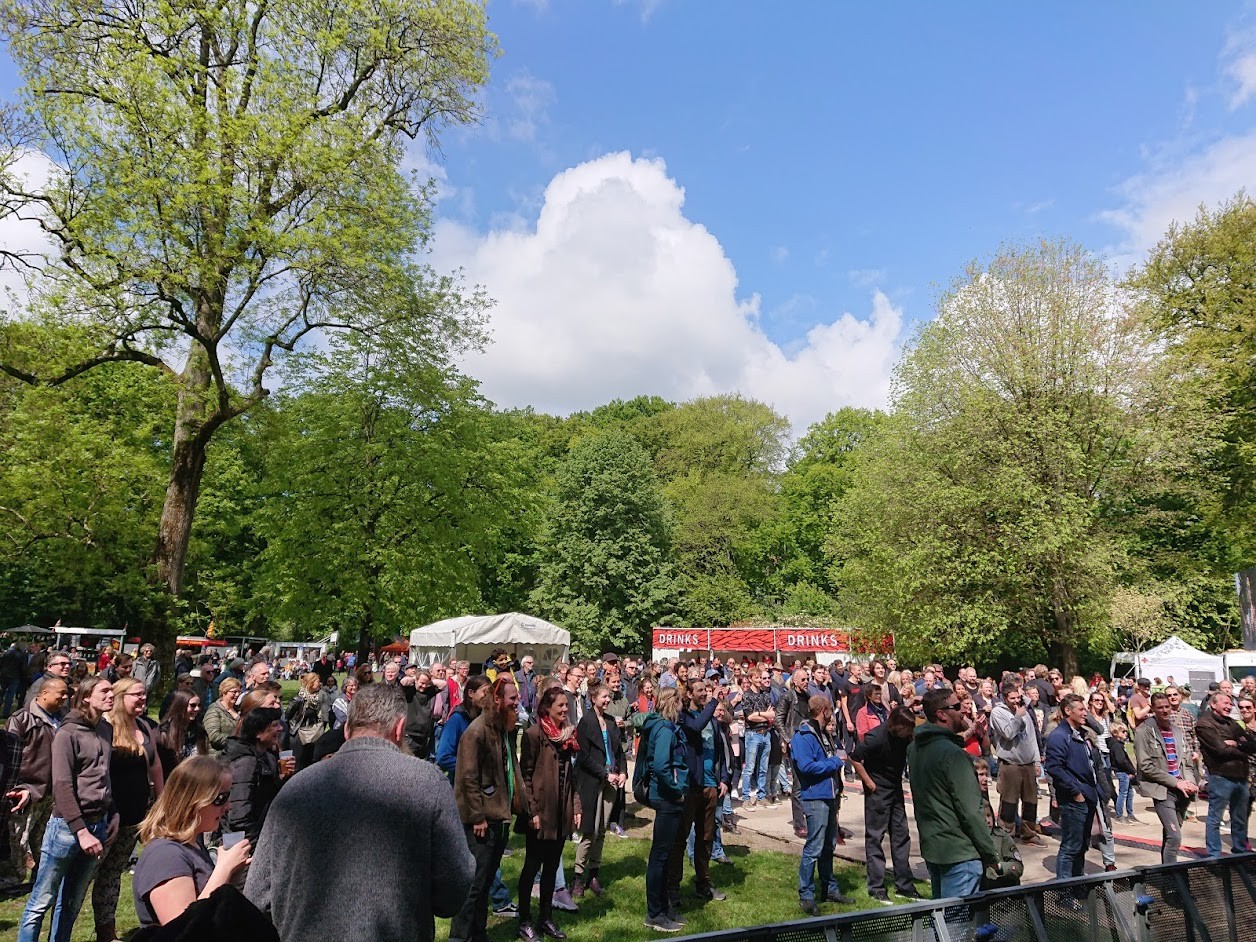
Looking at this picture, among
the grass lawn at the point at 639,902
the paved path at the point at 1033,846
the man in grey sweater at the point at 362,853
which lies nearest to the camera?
the man in grey sweater at the point at 362,853

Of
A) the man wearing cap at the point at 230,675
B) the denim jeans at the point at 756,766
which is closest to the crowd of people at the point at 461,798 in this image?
the man wearing cap at the point at 230,675

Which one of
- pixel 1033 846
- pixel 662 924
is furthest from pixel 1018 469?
pixel 662 924

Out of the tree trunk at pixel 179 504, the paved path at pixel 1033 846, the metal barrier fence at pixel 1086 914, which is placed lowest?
the paved path at pixel 1033 846

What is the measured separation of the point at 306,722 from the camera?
28.0ft

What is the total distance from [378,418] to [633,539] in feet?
66.5

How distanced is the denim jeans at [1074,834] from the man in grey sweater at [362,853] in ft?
20.9

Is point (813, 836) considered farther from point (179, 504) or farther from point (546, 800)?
point (179, 504)

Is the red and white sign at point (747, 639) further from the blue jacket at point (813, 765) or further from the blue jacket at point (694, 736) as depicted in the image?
the blue jacket at point (694, 736)

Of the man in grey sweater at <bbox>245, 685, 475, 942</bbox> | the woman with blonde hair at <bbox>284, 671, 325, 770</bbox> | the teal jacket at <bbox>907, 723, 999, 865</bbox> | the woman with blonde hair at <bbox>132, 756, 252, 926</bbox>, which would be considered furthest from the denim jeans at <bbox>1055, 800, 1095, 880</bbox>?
the woman with blonde hair at <bbox>132, 756, 252, 926</bbox>

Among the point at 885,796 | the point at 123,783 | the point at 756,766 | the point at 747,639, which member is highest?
the point at 747,639

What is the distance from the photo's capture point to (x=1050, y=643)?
24.6 m

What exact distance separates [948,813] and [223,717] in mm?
5710

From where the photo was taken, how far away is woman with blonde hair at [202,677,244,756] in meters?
6.48

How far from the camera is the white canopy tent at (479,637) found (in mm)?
22203
